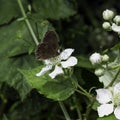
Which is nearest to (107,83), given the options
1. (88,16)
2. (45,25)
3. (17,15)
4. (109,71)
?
(109,71)

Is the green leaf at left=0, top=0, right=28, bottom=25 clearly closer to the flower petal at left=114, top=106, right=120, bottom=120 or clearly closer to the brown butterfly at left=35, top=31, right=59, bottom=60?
the brown butterfly at left=35, top=31, right=59, bottom=60

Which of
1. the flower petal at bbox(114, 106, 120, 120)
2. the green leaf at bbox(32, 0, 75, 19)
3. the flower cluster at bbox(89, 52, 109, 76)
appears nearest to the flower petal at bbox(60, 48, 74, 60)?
the flower cluster at bbox(89, 52, 109, 76)

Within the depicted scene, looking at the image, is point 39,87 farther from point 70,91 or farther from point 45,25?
point 45,25

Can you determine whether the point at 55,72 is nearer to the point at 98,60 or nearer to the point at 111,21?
the point at 98,60

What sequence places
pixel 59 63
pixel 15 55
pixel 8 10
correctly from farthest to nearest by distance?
pixel 8 10 → pixel 15 55 → pixel 59 63

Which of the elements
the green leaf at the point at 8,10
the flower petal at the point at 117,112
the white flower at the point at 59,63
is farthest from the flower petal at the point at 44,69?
the green leaf at the point at 8,10

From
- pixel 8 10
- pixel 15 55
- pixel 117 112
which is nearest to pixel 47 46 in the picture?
pixel 117 112
